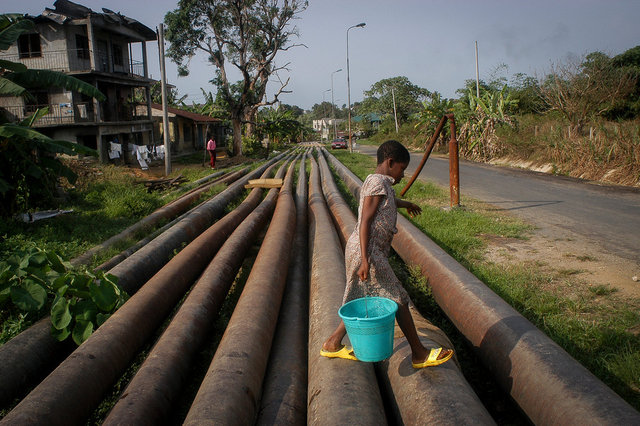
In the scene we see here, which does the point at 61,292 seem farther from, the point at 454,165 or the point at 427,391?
the point at 454,165

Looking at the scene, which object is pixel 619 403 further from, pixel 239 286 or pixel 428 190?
pixel 428 190

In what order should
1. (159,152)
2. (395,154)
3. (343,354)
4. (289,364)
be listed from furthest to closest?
(159,152) < (289,364) < (395,154) < (343,354)

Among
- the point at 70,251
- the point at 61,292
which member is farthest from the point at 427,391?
the point at 70,251

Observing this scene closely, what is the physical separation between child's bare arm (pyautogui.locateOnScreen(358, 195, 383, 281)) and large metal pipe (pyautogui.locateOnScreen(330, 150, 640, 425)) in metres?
0.98

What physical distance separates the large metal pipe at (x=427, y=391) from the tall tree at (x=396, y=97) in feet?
Answer: 191

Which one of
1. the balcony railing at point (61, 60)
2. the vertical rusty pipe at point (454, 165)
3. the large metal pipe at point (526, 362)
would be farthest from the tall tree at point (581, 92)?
the balcony railing at point (61, 60)

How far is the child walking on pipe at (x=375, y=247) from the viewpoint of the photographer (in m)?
2.64

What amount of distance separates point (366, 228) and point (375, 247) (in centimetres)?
16

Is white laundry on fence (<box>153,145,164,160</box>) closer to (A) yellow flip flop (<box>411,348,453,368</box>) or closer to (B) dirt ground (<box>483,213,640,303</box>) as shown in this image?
(B) dirt ground (<box>483,213,640,303</box>)

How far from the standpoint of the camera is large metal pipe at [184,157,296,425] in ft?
7.11

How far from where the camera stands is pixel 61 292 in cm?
356

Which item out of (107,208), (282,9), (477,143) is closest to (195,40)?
(282,9)

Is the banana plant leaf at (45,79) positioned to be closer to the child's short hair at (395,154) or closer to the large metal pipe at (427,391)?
the child's short hair at (395,154)

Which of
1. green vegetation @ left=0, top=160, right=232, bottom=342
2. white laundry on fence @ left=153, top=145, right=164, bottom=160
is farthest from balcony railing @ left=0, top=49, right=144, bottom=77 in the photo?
green vegetation @ left=0, top=160, right=232, bottom=342
